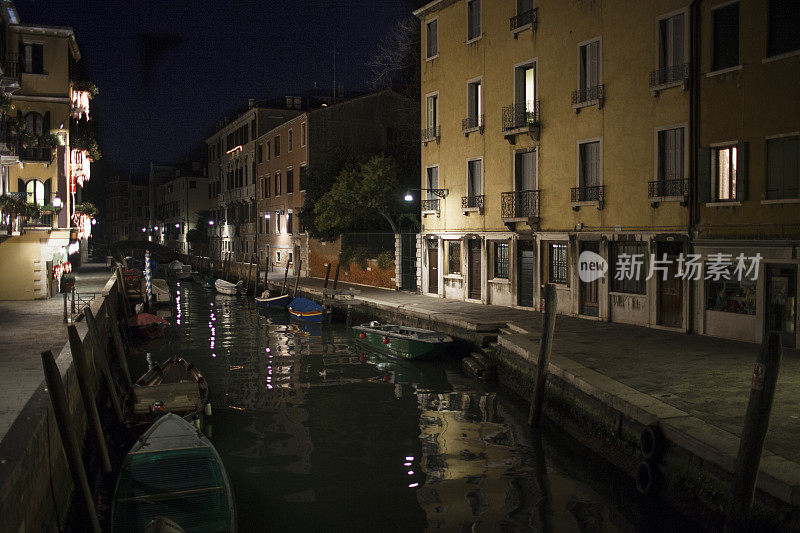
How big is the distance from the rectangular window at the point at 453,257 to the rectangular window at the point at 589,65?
788cm

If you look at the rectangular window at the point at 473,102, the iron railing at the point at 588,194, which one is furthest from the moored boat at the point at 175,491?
the rectangular window at the point at 473,102

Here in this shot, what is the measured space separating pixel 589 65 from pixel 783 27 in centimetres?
593

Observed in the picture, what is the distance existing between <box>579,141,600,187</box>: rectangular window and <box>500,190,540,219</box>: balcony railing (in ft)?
5.96

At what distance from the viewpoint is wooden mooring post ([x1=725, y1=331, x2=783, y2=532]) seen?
22.5ft

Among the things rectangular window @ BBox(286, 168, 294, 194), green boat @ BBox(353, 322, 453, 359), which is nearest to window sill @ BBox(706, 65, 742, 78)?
Result: green boat @ BBox(353, 322, 453, 359)

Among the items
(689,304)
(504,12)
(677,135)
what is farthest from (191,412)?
(504,12)

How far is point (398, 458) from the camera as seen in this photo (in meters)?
11.3

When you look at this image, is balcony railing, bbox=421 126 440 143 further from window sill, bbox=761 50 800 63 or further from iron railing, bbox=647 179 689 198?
window sill, bbox=761 50 800 63

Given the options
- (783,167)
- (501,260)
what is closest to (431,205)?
(501,260)

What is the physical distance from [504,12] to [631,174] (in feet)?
25.6

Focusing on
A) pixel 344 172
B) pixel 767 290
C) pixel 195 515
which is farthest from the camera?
pixel 344 172

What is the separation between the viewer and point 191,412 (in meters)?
12.0

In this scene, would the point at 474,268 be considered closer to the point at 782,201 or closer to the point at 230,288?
the point at 782,201

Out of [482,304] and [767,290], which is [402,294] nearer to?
[482,304]
